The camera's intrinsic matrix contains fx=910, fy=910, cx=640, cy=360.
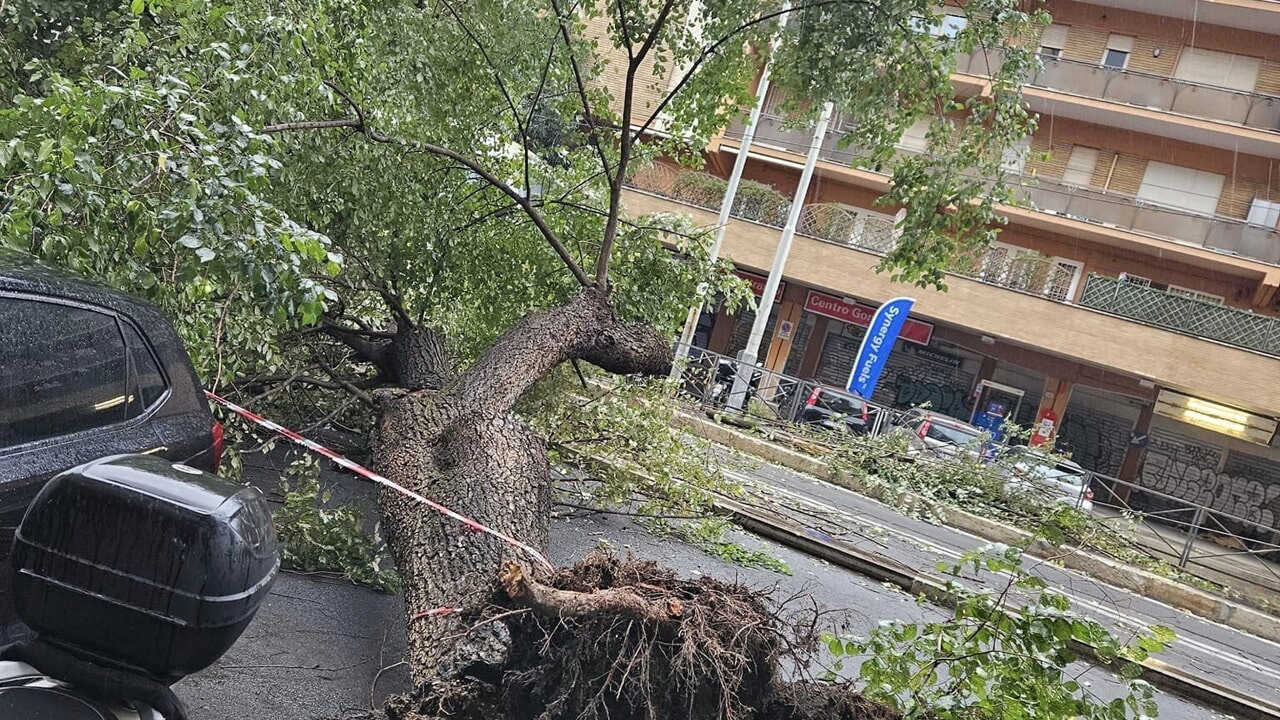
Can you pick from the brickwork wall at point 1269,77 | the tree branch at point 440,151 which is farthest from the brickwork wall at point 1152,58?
the tree branch at point 440,151

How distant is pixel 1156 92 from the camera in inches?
960

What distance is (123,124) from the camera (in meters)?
3.35

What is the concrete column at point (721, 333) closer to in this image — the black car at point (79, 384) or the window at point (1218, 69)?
the window at point (1218, 69)

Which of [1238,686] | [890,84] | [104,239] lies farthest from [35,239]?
[1238,686]

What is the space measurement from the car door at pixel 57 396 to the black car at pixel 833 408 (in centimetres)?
1434

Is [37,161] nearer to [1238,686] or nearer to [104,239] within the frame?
[104,239]

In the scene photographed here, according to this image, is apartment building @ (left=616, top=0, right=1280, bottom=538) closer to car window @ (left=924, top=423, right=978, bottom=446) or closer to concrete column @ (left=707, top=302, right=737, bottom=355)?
concrete column @ (left=707, top=302, right=737, bottom=355)

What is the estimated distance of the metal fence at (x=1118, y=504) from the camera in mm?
13125

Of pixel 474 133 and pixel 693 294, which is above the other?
pixel 474 133

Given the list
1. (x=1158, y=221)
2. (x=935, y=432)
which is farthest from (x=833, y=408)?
(x=1158, y=221)

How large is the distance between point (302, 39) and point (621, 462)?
13.1 ft

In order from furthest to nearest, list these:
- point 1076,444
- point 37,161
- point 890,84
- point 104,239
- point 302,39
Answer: point 1076,444 < point 890,84 < point 302,39 < point 104,239 < point 37,161

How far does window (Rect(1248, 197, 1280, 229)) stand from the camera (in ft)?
78.6

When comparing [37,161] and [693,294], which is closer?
[37,161]
